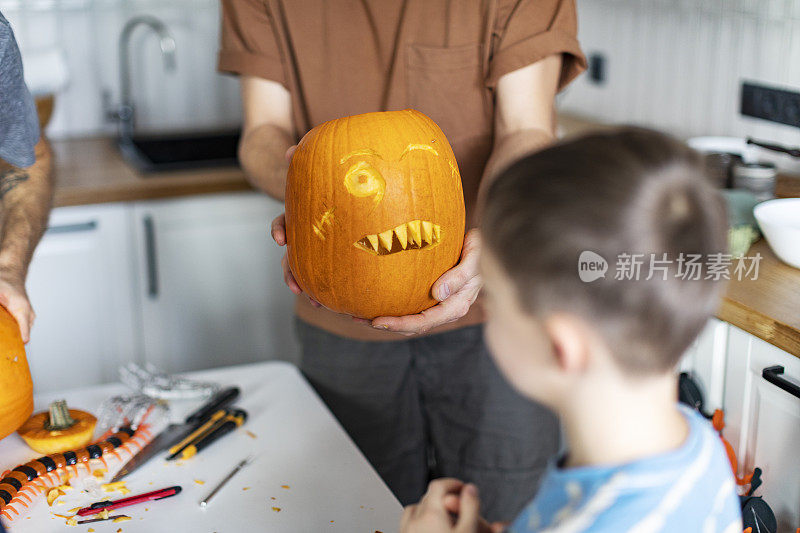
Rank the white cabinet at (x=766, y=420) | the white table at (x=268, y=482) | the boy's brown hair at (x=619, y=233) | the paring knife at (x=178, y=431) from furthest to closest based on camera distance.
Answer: the white cabinet at (x=766, y=420) < the paring knife at (x=178, y=431) < the white table at (x=268, y=482) < the boy's brown hair at (x=619, y=233)

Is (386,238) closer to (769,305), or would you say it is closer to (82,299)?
(769,305)

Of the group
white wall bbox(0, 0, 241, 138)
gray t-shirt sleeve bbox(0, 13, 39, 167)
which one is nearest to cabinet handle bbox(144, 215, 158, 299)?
white wall bbox(0, 0, 241, 138)

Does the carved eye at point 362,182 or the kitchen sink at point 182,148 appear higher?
the carved eye at point 362,182

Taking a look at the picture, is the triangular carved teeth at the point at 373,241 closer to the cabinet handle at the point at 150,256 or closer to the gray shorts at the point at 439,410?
the gray shorts at the point at 439,410

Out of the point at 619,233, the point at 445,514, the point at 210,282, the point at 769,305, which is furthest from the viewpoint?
the point at 210,282

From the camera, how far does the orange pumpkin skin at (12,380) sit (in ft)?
3.43

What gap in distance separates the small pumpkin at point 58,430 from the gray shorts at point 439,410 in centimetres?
A: 47

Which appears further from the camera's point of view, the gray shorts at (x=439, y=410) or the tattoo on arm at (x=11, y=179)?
the gray shorts at (x=439, y=410)

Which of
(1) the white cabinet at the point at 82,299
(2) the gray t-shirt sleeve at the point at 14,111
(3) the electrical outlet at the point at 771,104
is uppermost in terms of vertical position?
(2) the gray t-shirt sleeve at the point at 14,111

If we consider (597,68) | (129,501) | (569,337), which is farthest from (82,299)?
(569,337)

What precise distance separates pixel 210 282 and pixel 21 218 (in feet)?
3.51

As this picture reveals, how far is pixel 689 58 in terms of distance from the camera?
83.5 inches

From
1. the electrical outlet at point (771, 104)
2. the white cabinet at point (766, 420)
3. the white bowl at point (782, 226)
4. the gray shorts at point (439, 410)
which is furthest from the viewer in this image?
the electrical outlet at point (771, 104)

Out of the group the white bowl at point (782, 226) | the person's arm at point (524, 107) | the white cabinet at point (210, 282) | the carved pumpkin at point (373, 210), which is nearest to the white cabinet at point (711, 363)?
the white bowl at point (782, 226)
